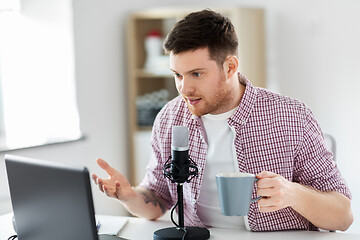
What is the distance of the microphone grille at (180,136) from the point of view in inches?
58.9

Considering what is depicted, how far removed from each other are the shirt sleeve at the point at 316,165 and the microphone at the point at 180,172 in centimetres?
39

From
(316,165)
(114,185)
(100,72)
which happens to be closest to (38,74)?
(100,72)

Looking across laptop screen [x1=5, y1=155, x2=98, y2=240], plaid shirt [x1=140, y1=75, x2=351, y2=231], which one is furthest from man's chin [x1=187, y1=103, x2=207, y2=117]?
laptop screen [x1=5, y1=155, x2=98, y2=240]

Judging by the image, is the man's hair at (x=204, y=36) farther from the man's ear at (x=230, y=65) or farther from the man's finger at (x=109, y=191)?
the man's finger at (x=109, y=191)

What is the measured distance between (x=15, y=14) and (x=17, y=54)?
248 mm

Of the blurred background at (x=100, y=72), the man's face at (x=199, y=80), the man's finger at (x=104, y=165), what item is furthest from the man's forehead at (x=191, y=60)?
the blurred background at (x=100, y=72)

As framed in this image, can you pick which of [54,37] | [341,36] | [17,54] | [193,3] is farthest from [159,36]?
[341,36]

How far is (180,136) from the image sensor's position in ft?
4.95

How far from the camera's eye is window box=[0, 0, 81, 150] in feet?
11.0

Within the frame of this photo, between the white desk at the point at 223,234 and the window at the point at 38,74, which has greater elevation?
the window at the point at 38,74

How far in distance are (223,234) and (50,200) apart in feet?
1.97

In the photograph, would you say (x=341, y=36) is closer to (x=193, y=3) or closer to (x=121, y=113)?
(x=193, y=3)

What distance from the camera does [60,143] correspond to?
3.30 m

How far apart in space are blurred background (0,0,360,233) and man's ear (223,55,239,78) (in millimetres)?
1652
